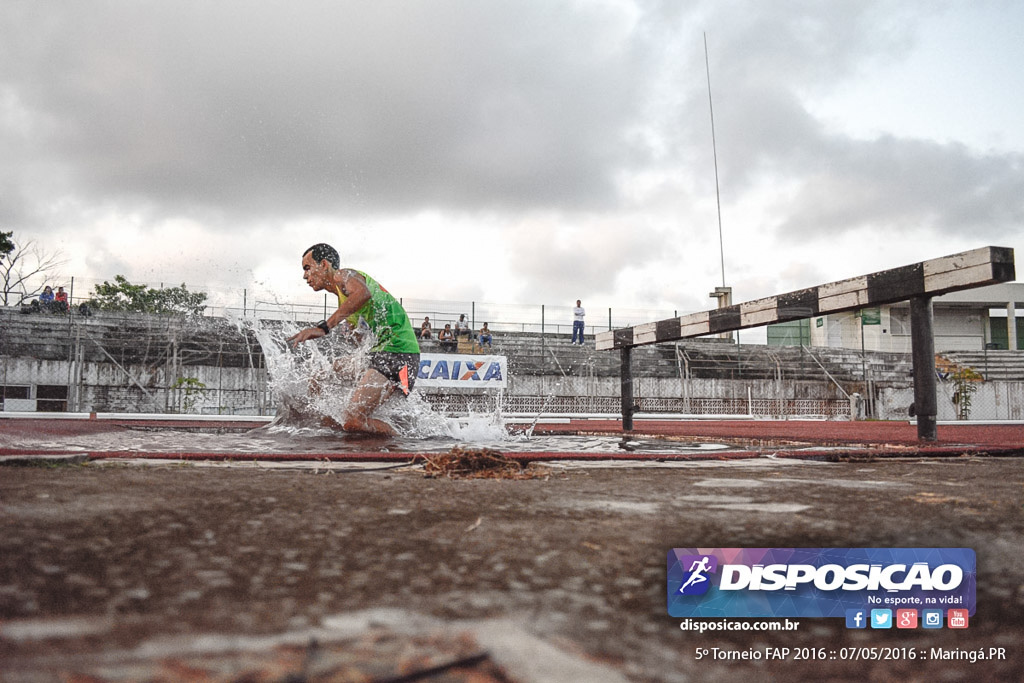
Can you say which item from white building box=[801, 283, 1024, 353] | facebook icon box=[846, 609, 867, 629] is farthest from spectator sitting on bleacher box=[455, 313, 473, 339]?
white building box=[801, 283, 1024, 353]

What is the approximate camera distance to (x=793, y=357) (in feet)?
76.0

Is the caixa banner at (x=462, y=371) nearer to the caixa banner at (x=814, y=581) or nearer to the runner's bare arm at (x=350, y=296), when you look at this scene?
the runner's bare arm at (x=350, y=296)

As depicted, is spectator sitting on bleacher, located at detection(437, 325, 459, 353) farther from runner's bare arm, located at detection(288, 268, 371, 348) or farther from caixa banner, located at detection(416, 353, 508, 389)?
runner's bare arm, located at detection(288, 268, 371, 348)

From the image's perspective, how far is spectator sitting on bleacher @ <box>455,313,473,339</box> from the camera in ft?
68.6

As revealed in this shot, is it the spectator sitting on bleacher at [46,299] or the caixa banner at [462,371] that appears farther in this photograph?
the spectator sitting on bleacher at [46,299]

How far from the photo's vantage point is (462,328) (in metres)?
21.1

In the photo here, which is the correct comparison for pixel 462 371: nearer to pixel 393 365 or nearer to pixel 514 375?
pixel 514 375

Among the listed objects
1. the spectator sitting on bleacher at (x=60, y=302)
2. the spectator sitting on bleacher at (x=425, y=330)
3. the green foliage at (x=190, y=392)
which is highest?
the spectator sitting on bleacher at (x=60, y=302)

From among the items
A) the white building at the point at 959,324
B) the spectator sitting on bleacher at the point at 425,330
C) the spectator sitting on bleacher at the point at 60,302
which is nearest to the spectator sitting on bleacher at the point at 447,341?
the spectator sitting on bleacher at the point at 425,330

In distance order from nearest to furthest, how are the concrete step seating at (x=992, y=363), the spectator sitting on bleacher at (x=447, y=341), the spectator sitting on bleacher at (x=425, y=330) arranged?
the spectator sitting on bleacher at (x=447, y=341), the spectator sitting on bleacher at (x=425, y=330), the concrete step seating at (x=992, y=363)

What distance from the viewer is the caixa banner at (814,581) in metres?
0.90

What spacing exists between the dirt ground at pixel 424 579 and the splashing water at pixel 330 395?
388 centimetres

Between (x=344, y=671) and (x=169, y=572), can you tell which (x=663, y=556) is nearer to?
(x=344, y=671)

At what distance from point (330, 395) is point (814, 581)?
5.33 m
